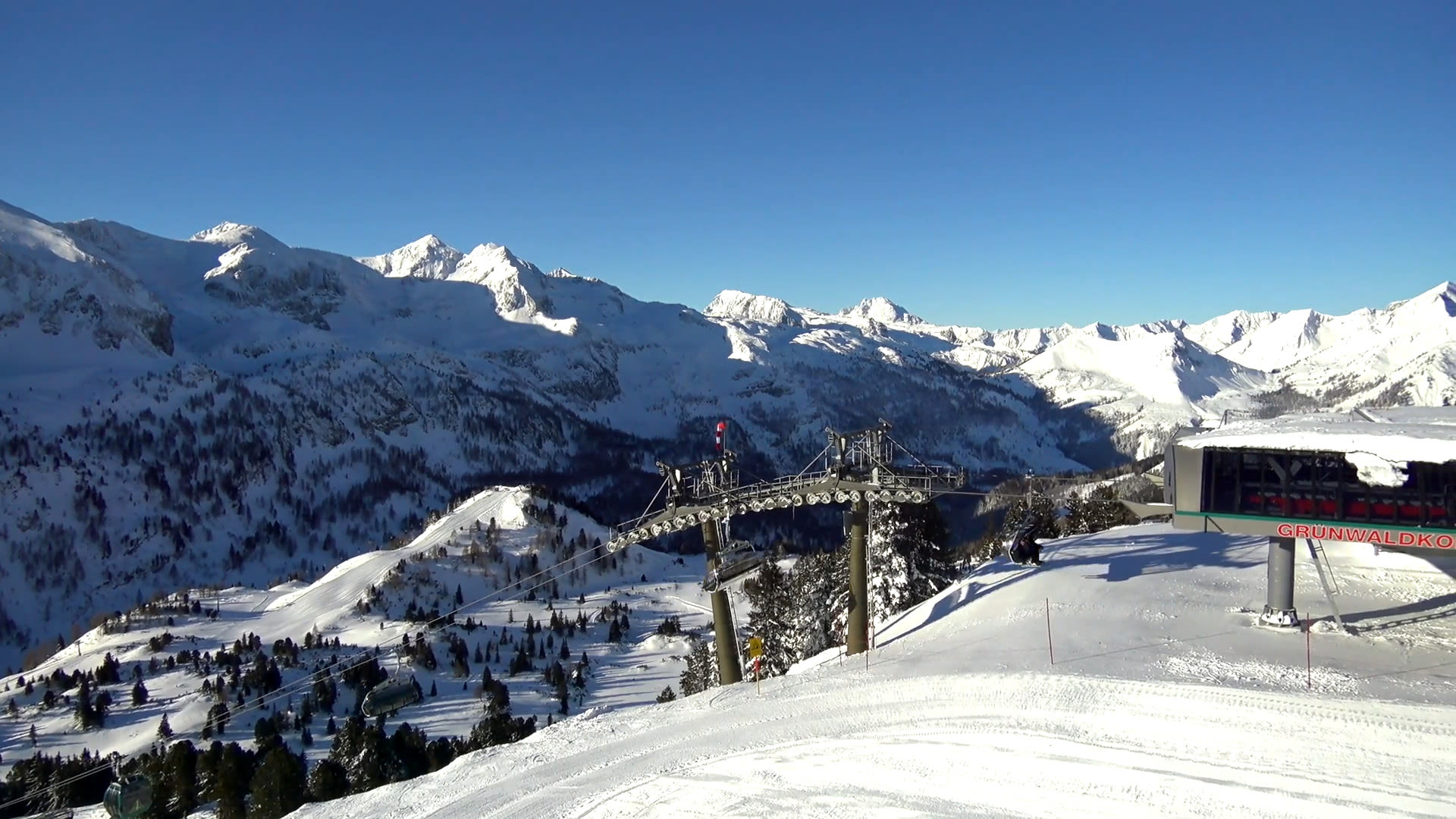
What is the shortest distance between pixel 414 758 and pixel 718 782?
1299 inches

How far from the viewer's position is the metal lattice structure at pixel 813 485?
31609mm

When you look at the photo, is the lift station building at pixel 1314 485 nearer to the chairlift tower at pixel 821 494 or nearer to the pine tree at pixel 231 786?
the chairlift tower at pixel 821 494

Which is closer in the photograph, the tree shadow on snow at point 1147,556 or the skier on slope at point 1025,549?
the tree shadow on snow at point 1147,556

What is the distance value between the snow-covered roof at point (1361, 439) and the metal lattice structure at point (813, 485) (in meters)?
9.14

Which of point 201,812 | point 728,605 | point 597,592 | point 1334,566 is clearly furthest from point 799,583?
point 597,592

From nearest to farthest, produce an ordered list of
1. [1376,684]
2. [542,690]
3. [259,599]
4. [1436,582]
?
[1376,684]
[1436,582]
[542,690]
[259,599]

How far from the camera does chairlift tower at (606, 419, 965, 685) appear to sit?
1232 inches

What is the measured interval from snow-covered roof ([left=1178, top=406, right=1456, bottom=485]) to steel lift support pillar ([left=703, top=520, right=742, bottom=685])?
1784 cm

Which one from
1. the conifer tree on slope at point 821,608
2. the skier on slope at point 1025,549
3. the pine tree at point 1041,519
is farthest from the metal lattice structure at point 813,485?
the pine tree at point 1041,519

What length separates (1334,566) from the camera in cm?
3728

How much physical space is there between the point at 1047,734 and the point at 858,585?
35.9ft

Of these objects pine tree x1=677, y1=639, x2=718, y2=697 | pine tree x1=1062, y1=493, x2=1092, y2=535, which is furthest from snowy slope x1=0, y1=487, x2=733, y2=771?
pine tree x1=1062, y1=493, x2=1092, y2=535

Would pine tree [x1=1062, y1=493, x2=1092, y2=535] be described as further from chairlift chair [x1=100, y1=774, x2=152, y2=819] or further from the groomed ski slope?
chairlift chair [x1=100, y1=774, x2=152, y2=819]

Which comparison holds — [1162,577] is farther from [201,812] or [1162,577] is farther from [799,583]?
[201,812]
